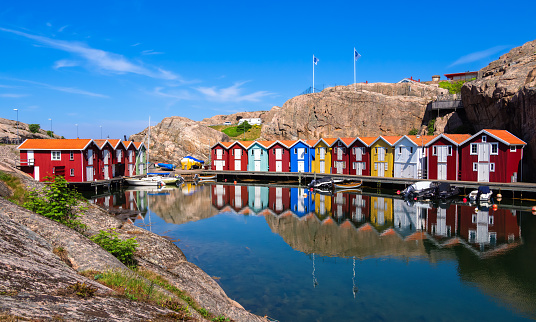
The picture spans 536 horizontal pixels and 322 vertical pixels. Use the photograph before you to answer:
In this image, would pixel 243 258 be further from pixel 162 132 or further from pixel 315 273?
pixel 162 132

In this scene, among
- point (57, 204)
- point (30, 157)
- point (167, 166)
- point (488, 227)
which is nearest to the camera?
point (57, 204)

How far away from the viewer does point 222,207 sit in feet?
144

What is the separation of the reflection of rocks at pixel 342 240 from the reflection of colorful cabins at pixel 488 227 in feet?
14.4

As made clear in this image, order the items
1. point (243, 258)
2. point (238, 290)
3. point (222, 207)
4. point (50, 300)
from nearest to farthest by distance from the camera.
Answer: point (50, 300)
point (238, 290)
point (243, 258)
point (222, 207)

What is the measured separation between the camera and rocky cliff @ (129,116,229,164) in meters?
93.6

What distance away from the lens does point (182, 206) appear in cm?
4394

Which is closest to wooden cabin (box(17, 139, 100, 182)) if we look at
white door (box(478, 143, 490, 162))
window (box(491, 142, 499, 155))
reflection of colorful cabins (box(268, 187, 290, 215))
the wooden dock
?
the wooden dock

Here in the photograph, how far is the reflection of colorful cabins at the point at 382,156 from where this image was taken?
58.7m

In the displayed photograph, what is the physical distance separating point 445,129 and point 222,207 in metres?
52.4

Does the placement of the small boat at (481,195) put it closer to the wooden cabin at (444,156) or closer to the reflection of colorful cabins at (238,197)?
the wooden cabin at (444,156)

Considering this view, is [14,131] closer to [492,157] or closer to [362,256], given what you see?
[362,256]

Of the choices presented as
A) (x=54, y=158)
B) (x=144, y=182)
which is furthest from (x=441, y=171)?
(x=54, y=158)

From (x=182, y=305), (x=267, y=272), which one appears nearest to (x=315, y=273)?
(x=267, y=272)

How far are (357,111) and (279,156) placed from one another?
29.1 metres
